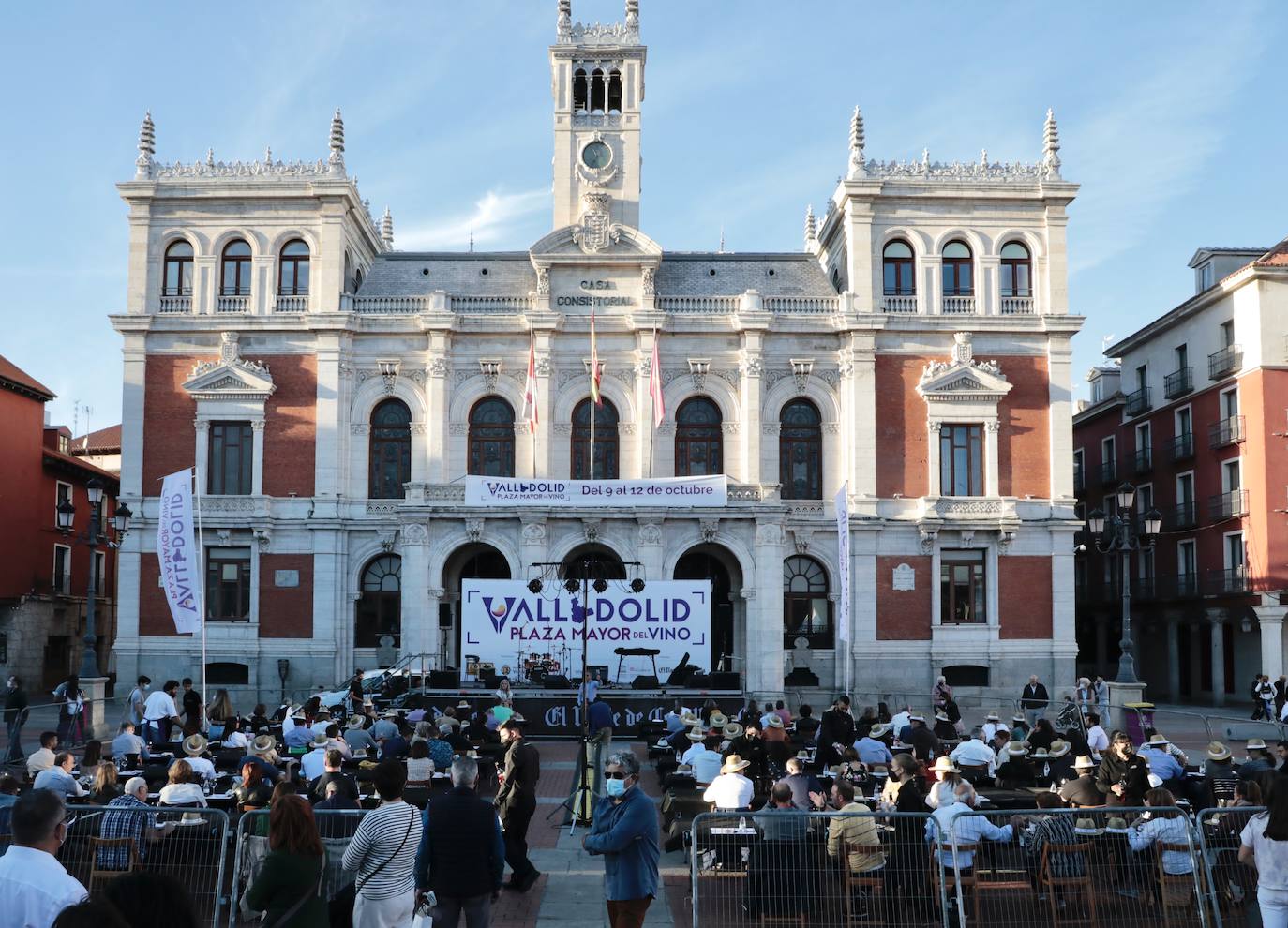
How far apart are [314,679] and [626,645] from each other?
1156 cm

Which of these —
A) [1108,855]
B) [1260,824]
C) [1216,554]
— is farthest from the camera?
[1216,554]

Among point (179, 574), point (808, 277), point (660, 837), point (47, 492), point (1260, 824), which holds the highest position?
point (808, 277)

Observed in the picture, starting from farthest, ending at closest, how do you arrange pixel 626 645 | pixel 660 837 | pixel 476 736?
pixel 626 645, pixel 476 736, pixel 660 837

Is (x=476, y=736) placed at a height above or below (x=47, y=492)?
below

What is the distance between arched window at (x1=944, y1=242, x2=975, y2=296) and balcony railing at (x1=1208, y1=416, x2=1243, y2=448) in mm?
10688

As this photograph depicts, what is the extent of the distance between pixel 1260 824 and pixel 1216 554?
38.6 m

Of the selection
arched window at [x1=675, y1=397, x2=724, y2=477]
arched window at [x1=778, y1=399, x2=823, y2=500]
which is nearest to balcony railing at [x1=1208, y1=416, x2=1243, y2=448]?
arched window at [x1=778, y1=399, x2=823, y2=500]

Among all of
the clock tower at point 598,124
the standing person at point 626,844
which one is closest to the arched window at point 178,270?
the clock tower at point 598,124

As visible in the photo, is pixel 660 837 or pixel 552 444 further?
pixel 552 444

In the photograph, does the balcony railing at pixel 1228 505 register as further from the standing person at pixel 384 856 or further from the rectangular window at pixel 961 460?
the standing person at pixel 384 856

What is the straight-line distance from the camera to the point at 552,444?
4138 centimetres

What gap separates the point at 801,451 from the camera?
4188cm

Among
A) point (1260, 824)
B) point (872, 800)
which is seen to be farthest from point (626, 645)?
point (1260, 824)

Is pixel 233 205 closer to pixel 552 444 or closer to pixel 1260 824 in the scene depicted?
pixel 552 444
